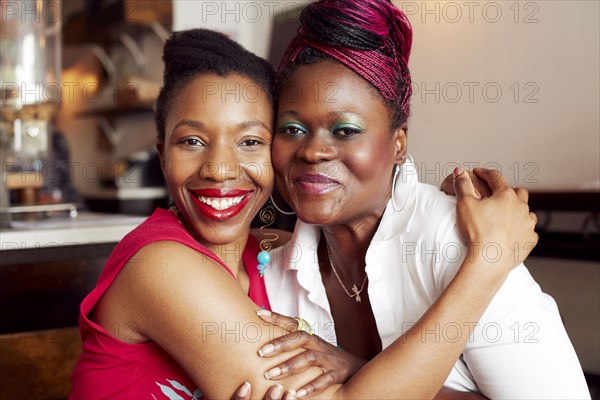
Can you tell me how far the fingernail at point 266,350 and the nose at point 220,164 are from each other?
0.36 m

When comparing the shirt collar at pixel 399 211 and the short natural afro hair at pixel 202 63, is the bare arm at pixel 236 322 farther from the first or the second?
the short natural afro hair at pixel 202 63

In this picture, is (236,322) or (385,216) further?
(385,216)

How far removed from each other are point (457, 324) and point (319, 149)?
0.43m

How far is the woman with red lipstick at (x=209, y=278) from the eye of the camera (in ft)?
3.80

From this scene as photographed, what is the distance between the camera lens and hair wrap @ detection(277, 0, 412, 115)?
4.29 feet

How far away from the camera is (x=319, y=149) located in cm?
131

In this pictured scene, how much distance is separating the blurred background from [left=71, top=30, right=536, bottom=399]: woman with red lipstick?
0.81 metres

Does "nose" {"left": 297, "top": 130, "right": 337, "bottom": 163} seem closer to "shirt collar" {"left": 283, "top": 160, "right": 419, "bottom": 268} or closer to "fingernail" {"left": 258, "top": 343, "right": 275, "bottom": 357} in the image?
"shirt collar" {"left": 283, "top": 160, "right": 419, "bottom": 268}

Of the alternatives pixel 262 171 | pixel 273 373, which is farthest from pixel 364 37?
pixel 273 373

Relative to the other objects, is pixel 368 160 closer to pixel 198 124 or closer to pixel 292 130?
pixel 292 130

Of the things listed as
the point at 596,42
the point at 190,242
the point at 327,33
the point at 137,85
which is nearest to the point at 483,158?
the point at 596,42

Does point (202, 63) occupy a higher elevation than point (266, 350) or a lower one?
higher

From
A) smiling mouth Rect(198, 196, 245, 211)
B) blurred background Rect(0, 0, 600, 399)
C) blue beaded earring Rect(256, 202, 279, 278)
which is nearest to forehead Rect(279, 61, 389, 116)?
smiling mouth Rect(198, 196, 245, 211)

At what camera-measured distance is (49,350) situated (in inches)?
80.5
